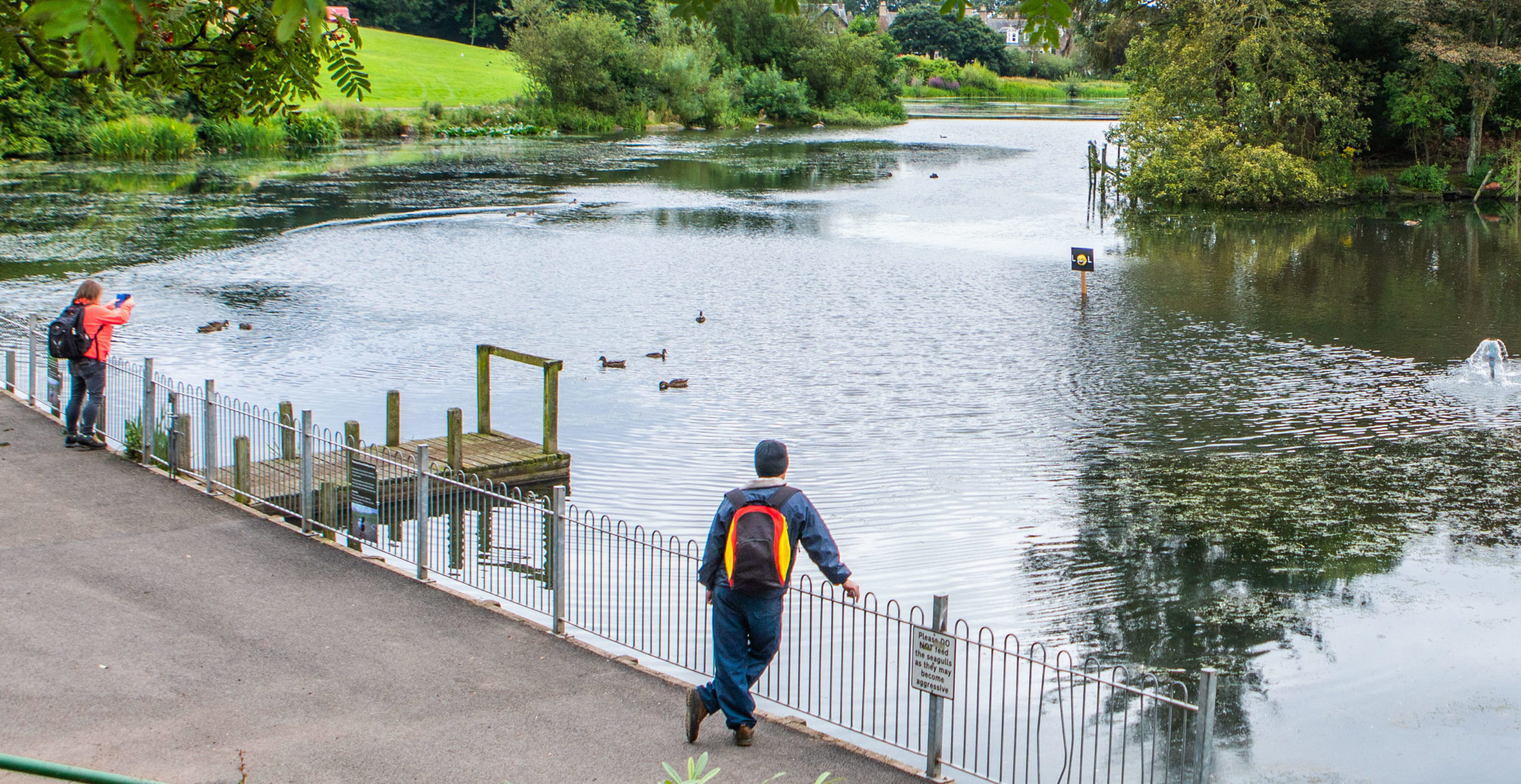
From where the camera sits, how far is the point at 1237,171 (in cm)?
4497

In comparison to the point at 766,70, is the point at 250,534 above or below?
below

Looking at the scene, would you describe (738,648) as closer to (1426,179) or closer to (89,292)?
(89,292)

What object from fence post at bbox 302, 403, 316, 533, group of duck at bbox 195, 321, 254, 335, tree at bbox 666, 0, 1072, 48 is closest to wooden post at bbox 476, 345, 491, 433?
fence post at bbox 302, 403, 316, 533

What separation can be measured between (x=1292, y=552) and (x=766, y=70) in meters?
Answer: 93.0

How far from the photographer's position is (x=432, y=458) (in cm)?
1470

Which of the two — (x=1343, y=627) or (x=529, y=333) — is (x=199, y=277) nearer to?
(x=529, y=333)

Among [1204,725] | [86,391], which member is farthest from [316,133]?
[1204,725]

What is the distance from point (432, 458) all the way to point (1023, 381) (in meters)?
10.0

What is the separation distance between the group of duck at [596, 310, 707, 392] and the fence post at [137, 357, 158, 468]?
810cm

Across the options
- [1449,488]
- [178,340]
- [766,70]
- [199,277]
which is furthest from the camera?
[766,70]

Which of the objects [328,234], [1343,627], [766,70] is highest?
[766,70]

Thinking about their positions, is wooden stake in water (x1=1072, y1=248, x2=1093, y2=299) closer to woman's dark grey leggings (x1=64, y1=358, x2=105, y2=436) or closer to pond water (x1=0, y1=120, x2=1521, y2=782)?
pond water (x1=0, y1=120, x2=1521, y2=782)

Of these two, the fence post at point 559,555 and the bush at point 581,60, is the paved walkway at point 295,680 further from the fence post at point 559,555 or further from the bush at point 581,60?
the bush at point 581,60

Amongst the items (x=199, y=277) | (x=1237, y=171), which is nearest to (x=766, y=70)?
(x=1237, y=171)
